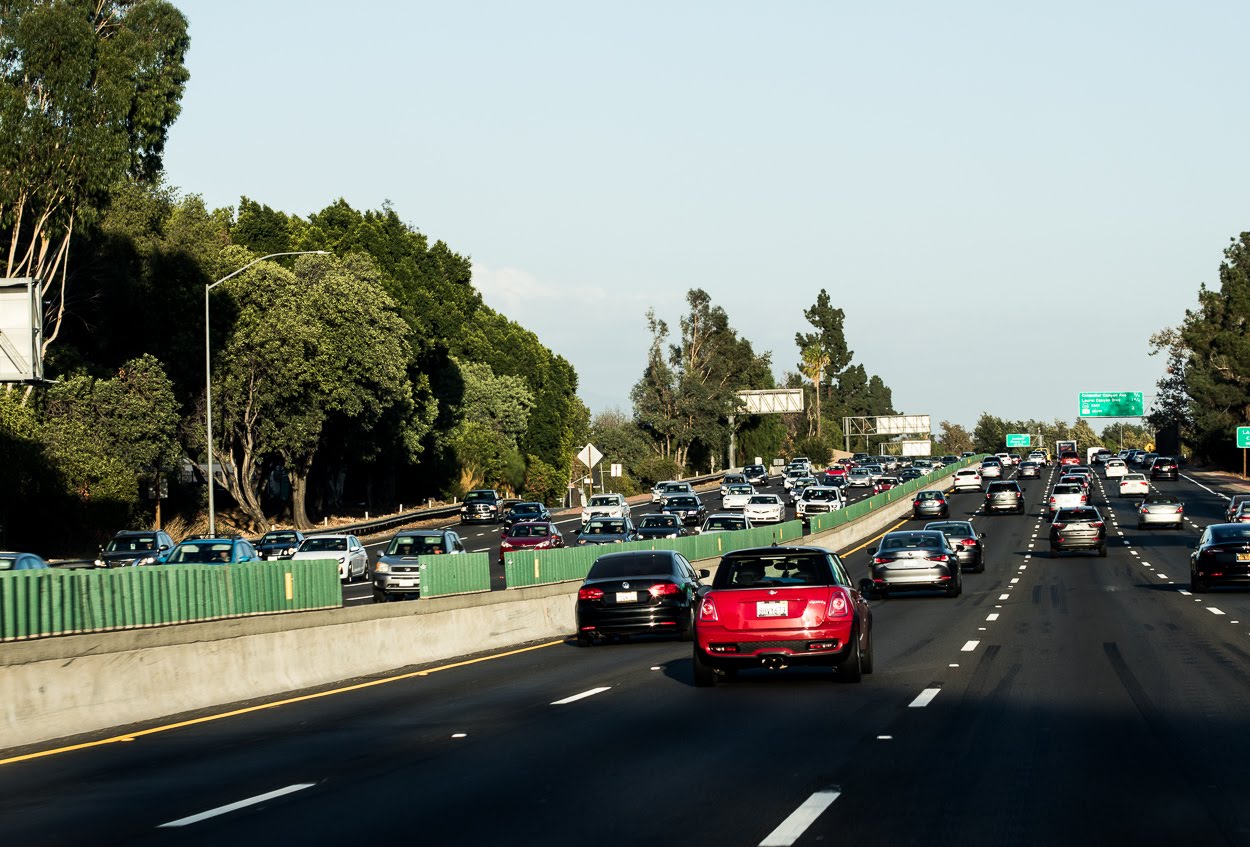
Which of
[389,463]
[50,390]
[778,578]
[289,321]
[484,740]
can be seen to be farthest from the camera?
[389,463]

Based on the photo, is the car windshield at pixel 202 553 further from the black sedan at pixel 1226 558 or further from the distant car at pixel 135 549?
the black sedan at pixel 1226 558

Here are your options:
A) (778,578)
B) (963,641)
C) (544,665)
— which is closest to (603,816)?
(778,578)

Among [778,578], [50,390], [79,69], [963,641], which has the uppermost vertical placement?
[79,69]

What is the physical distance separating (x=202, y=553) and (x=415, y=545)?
22.6 feet

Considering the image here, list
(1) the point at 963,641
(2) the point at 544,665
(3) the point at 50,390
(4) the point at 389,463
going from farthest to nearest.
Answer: (4) the point at 389,463
(3) the point at 50,390
(1) the point at 963,641
(2) the point at 544,665

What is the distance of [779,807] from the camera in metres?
10.0

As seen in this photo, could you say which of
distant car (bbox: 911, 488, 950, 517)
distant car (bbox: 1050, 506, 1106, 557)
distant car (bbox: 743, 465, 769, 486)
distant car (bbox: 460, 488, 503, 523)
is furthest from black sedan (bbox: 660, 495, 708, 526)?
distant car (bbox: 743, 465, 769, 486)

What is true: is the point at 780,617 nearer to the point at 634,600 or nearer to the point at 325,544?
the point at 634,600

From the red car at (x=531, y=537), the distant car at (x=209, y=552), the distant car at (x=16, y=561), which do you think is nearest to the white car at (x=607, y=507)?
the red car at (x=531, y=537)

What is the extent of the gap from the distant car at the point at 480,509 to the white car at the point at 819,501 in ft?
50.5

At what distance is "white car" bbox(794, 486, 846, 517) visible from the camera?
76.8m

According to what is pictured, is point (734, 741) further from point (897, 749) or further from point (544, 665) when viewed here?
point (544, 665)

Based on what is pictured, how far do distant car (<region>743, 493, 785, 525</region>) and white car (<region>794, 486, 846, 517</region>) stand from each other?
4.37m

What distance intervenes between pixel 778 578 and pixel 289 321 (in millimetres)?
53845
